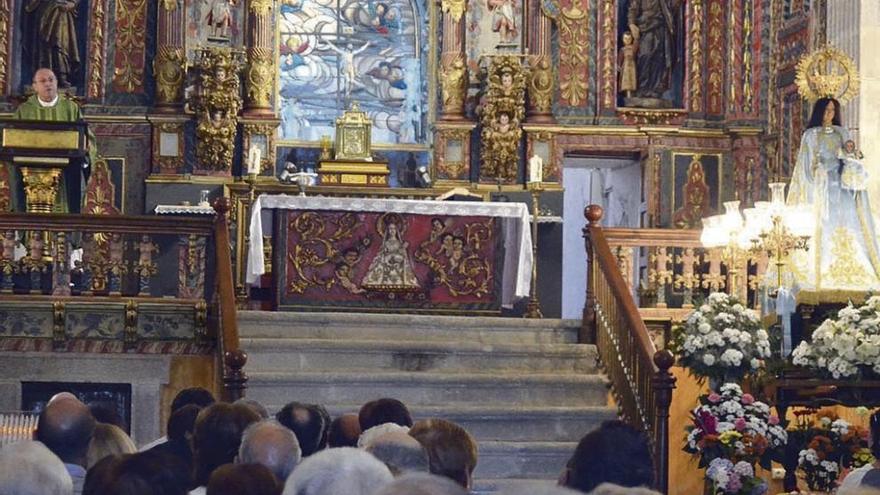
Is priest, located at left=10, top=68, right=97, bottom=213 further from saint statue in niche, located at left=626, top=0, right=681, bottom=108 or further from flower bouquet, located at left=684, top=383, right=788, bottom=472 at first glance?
saint statue in niche, located at left=626, top=0, right=681, bottom=108

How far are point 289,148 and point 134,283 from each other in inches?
140

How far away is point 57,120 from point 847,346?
6244mm

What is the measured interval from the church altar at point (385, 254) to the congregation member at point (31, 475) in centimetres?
1023

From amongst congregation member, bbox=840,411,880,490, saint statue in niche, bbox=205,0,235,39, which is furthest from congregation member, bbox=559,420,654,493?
saint statue in niche, bbox=205,0,235,39

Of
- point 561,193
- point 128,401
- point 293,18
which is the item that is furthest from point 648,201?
point 128,401

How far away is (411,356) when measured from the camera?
13.9 metres

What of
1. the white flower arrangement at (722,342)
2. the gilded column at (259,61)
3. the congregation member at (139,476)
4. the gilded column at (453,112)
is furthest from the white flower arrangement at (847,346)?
the congregation member at (139,476)

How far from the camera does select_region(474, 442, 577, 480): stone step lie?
12.7m

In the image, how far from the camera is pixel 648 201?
1931 centimetres

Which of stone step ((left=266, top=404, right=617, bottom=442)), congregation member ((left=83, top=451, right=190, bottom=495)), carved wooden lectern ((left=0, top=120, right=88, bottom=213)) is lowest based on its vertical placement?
stone step ((left=266, top=404, right=617, bottom=442))

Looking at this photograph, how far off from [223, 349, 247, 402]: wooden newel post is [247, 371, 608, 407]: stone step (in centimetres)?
110

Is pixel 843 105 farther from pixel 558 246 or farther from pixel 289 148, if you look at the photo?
pixel 289 148

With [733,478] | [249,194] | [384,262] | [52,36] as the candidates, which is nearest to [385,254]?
[384,262]

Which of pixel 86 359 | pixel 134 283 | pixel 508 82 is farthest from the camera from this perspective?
pixel 508 82
